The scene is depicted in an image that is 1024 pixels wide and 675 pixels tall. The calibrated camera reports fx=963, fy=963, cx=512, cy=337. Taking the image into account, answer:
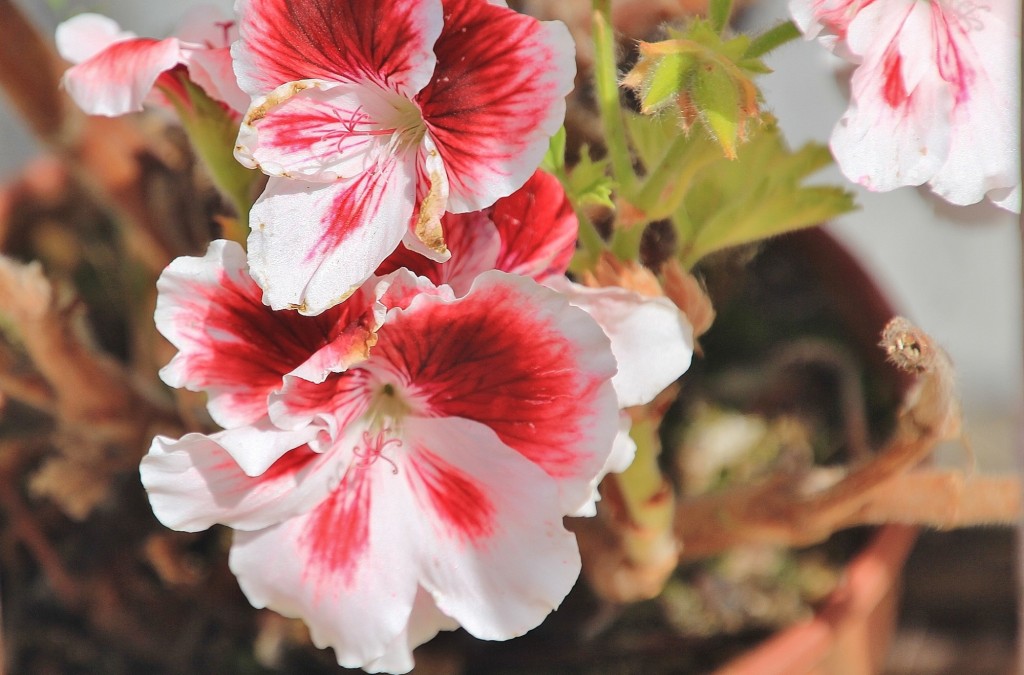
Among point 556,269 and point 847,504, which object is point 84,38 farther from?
point 847,504

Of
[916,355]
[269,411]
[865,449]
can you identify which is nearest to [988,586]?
[865,449]

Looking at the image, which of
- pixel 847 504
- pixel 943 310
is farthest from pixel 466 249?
pixel 943 310

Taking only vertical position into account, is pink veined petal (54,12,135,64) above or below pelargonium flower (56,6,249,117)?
below

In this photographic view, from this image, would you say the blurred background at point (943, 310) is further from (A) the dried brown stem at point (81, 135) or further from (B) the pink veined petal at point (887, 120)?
(B) the pink veined petal at point (887, 120)

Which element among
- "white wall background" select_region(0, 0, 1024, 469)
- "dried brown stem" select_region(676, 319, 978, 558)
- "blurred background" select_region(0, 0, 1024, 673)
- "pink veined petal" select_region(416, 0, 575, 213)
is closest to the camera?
"pink veined petal" select_region(416, 0, 575, 213)

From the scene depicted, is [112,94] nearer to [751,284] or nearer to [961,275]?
[751,284]

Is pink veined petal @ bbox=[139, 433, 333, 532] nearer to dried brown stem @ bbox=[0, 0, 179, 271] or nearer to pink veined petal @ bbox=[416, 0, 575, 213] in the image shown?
pink veined petal @ bbox=[416, 0, 575, 213]

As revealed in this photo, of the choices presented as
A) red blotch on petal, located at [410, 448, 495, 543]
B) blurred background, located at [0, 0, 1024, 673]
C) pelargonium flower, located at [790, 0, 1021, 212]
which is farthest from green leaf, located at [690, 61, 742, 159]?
blurred background, located at [0, 0, 1024, 673]
